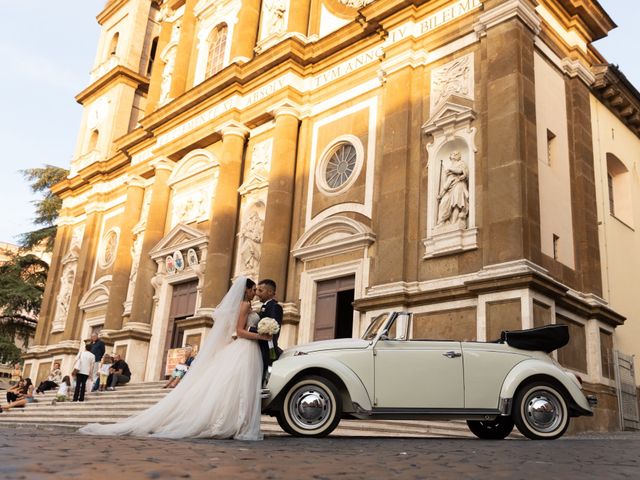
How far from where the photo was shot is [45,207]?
120 feet

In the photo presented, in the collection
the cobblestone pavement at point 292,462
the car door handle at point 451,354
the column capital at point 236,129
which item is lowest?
the cobblestone pavement at point 292,462

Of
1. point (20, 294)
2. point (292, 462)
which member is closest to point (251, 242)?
point (292, 462)

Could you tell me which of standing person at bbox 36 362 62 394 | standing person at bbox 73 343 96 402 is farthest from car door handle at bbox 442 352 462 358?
standing person at bbox 36 362 62 394

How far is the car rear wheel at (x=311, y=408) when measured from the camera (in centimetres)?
692

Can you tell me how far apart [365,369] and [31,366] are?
2415 cm

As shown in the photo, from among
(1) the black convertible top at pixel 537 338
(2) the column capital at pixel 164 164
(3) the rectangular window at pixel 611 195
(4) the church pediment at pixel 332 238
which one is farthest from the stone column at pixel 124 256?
(1) the black convertible top at pixel 537 338

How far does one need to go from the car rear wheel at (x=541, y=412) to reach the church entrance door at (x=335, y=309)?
911 centimetres

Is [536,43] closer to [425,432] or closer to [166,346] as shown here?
[425,432]

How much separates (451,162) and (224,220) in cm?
761

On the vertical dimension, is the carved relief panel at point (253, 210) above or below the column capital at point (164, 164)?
below

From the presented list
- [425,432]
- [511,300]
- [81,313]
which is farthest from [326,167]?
[81,313]

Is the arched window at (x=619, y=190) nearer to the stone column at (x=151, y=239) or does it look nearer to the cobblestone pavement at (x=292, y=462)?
the stone column at (x=151, y=239)

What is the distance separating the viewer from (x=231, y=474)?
3.26m

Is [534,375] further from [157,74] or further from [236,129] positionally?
[157,74]
